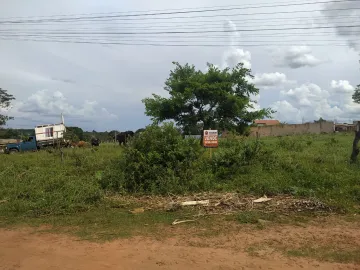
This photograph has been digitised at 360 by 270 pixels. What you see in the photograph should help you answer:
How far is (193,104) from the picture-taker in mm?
23562

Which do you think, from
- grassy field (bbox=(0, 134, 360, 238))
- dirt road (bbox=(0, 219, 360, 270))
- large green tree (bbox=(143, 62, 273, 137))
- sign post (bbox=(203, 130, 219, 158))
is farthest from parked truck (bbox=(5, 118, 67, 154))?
dirt road (bbox=(0, 219, 360, 270))

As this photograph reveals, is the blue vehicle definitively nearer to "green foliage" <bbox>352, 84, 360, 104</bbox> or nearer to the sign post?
the sign post

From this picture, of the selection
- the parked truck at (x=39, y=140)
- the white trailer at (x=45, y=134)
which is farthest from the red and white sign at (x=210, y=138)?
the white trailer at (x=45, y=134)

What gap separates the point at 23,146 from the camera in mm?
32031

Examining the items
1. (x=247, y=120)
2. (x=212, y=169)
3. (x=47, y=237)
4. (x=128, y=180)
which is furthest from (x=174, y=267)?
(x=247, y=120)

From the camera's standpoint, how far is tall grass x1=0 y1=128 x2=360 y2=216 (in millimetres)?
8312

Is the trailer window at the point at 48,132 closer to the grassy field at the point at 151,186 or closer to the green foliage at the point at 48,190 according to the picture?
the grassy field at the point at 151,186

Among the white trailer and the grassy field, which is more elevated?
the white trailer

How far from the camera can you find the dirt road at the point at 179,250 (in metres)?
4.70

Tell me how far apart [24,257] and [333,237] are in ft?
16.4

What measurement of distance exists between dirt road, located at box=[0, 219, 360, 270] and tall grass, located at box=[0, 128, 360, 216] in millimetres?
1935

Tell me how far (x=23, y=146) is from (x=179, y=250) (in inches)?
1202

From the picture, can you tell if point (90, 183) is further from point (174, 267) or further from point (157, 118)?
point (157, 118)

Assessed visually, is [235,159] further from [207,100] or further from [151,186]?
[207,100]
